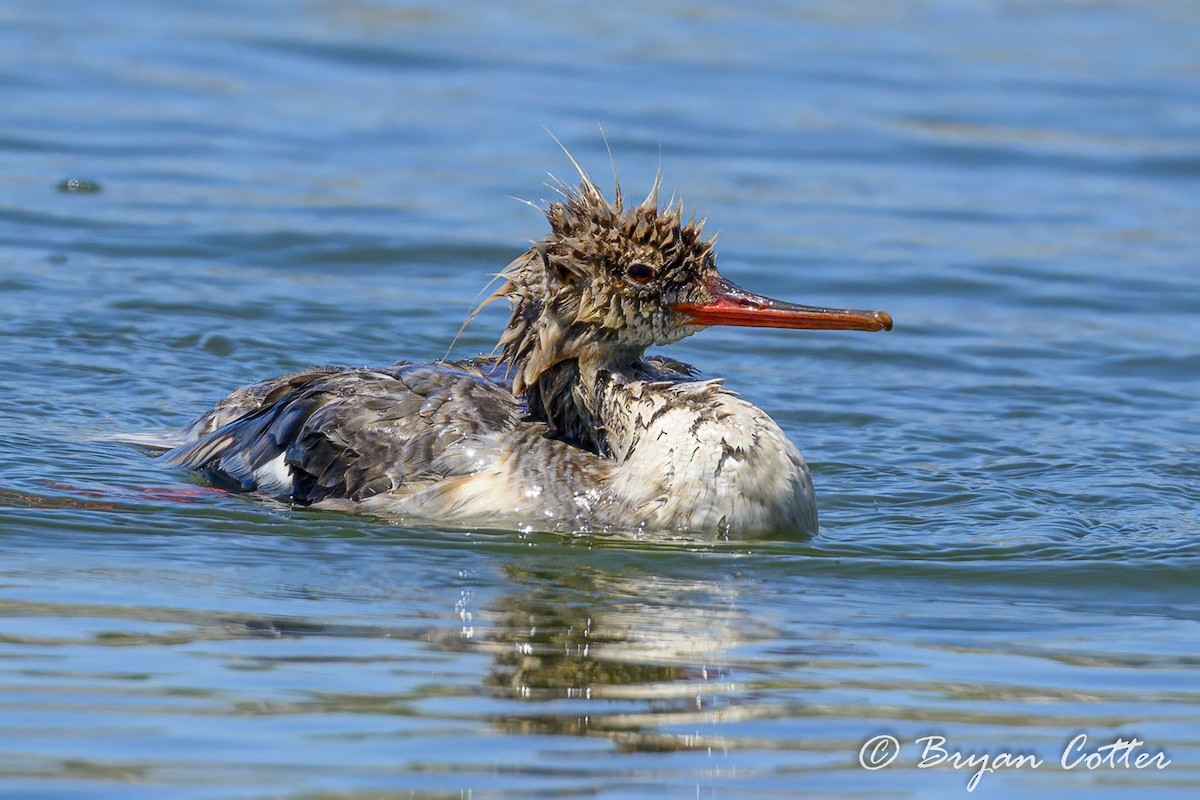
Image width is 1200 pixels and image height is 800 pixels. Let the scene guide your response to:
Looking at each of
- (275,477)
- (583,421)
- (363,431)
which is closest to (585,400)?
(583,421)

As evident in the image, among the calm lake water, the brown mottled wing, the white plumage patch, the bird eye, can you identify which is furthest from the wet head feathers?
the white plumage patch

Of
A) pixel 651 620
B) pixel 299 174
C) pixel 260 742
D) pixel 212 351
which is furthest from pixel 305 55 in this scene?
pixel 260 742

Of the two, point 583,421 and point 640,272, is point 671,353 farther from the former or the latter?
point 640,272

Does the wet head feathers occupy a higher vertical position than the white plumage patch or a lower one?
higher

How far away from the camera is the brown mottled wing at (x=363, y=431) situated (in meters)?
7.64

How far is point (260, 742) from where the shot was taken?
4.89 metres

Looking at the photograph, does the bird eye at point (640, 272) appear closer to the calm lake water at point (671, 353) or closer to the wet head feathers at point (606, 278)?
the wet head feathers at point (606, 278)

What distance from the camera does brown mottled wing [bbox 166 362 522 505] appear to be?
7.64 m

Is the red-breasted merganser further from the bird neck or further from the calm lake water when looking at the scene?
the calm lake water

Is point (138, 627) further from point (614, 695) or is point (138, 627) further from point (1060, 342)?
point (1060, 342)

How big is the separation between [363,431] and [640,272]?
1271 mm

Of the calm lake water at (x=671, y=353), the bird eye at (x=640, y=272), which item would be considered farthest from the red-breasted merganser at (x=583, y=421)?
the calm lake water at (x=671, y=353)

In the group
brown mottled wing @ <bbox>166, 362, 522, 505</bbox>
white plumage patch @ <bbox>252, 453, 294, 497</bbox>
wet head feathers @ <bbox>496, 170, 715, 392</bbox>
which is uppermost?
wet head feathers @ <bbox>496, 170, 715, 392</bbox>

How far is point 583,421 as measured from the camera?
780 cm
